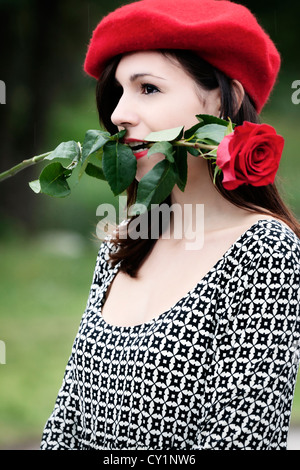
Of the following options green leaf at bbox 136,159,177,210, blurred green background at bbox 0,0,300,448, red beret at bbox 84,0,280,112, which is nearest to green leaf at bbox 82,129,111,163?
green leaf at bbox 136,159,177,210

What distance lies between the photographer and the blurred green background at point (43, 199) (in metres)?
6.12

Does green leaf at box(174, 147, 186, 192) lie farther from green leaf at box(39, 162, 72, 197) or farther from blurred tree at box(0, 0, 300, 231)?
blurred tree at box(0, 0, 300, 231)

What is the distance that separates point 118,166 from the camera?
1.68 m

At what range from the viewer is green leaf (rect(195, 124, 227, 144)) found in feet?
5.31

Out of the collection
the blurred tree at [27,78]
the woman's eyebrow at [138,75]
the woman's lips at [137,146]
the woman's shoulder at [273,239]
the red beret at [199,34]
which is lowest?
the woman's shoulder at [273,239]

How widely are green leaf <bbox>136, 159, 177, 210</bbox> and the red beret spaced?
0.32 metres

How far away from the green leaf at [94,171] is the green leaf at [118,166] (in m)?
0.10

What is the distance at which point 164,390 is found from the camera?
1654 mm

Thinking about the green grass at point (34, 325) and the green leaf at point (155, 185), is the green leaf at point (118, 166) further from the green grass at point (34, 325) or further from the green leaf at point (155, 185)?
the green grass at point (34, 325)

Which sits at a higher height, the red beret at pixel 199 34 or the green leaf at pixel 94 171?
the red beret at pixel 199 34

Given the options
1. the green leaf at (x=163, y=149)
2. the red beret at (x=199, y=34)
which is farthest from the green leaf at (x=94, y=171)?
the red beret at (x=199, y=34)

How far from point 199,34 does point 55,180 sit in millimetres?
489

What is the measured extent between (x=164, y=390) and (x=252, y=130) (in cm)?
61

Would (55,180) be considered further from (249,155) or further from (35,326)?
(35,326)
